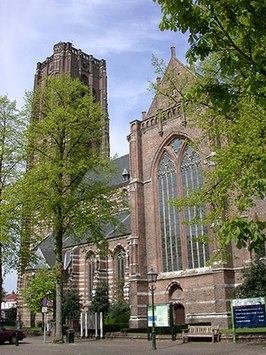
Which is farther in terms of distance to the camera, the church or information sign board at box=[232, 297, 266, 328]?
the church

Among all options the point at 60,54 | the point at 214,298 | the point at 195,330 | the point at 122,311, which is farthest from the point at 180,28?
the point at 60,54

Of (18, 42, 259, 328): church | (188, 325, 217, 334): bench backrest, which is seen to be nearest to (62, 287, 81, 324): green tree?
(18, 42, 259, 328): church

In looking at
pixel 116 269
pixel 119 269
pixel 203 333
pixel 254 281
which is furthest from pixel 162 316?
pixel 116 269

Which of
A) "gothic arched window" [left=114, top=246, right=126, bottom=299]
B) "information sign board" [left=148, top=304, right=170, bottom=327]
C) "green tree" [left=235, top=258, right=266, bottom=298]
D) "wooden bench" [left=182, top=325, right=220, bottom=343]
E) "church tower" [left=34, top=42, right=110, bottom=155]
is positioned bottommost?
"wooden bench" [left=182, top=325, right=220, bottom=343]

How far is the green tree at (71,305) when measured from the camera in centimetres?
3919

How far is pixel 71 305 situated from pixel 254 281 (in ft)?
70.4

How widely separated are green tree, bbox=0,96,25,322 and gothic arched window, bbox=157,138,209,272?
12068mm

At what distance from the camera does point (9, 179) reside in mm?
25000

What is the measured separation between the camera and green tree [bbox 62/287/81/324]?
3919 centimetres

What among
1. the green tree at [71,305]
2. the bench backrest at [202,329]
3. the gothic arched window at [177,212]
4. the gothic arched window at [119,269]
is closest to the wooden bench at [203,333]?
the bench backrest at [202,329]

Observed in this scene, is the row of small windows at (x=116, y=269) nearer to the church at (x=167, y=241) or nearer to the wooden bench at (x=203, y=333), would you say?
the church at (x=167, y=241)

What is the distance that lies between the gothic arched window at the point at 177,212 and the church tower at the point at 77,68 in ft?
95.3

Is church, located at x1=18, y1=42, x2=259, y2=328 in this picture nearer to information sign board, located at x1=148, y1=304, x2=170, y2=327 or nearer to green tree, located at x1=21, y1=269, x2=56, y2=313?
green tree, located at x1=21, y1=269, x2=56, y2=313

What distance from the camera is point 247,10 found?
724cm
